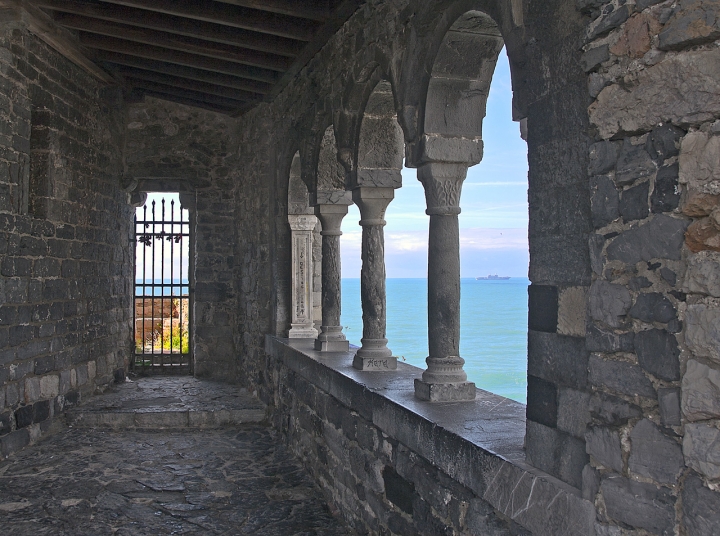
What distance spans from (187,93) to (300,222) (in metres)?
2.44

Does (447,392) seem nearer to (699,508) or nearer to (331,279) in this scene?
(699,508)

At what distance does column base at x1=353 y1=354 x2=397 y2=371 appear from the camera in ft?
13.8

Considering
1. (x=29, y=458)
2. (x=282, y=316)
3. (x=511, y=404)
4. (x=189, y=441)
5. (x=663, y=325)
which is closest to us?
(x=663, y=325)

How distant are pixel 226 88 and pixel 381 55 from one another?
3.64m

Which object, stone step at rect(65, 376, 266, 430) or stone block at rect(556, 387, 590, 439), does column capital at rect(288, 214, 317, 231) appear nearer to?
stone step at rect(65, 376, 266, 430)

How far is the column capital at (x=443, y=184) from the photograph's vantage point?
3.24 m

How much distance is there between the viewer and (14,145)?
5.36 m

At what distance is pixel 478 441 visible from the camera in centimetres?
238

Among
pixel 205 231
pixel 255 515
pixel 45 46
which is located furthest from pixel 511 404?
pixel 205 231

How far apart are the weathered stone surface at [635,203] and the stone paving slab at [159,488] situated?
2.79 metres

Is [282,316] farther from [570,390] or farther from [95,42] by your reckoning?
[570,390]

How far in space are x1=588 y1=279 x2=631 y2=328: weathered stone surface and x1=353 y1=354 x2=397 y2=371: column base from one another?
2.48m

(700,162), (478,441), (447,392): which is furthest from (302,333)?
(700,162)

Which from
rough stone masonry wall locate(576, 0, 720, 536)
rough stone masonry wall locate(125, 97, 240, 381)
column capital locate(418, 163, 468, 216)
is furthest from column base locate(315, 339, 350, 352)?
rough stone masonry wall locate(576, 0, 720, 536)
